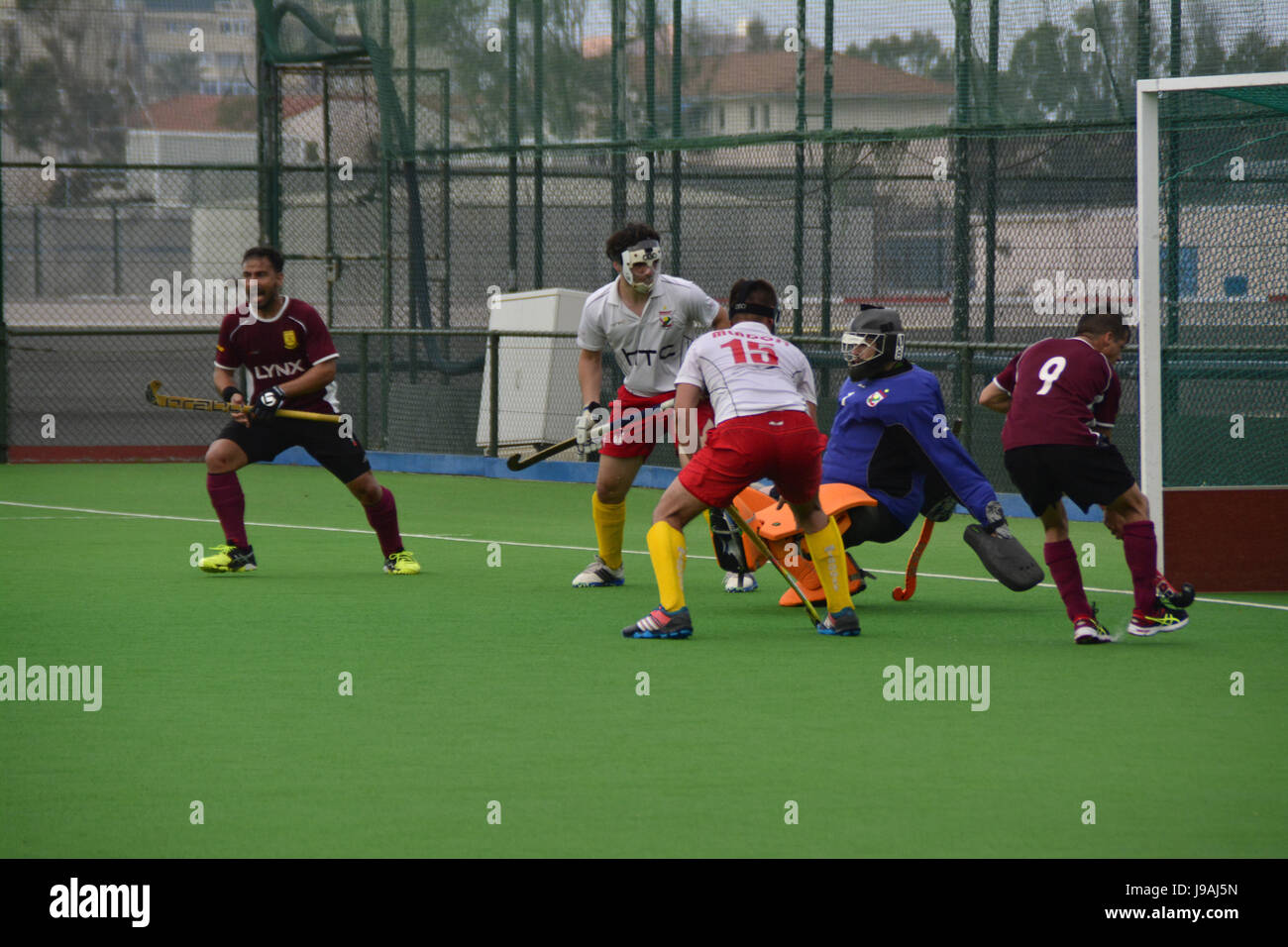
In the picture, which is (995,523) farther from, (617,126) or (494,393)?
(617,126)

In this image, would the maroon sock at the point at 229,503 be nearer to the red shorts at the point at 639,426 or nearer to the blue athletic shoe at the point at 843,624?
the red shorts at the point at 639,426

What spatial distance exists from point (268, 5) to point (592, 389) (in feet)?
37.8

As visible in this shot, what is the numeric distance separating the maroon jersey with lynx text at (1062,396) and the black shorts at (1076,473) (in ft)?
0.12

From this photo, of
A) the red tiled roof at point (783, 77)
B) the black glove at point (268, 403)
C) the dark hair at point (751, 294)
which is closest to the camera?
the dark hair at point (751, 294)

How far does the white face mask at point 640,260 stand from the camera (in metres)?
9.66

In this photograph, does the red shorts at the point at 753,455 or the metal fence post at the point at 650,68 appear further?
the metal fence post at the point at 650,68

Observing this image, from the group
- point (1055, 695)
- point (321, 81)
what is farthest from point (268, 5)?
point (1055, 695)

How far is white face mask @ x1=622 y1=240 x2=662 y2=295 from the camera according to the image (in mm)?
9656

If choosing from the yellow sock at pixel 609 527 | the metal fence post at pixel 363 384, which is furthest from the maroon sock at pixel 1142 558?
the metal fence post at pixel 363 384

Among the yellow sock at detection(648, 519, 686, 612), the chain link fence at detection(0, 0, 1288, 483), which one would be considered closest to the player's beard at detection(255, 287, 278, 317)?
the yellow sock at detection(648, 519, 686, 612)

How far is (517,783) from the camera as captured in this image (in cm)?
530

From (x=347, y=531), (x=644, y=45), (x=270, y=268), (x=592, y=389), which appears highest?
(x=644, y=45)

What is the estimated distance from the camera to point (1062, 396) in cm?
777

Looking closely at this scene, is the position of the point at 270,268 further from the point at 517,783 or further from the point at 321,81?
the point at 321,81
